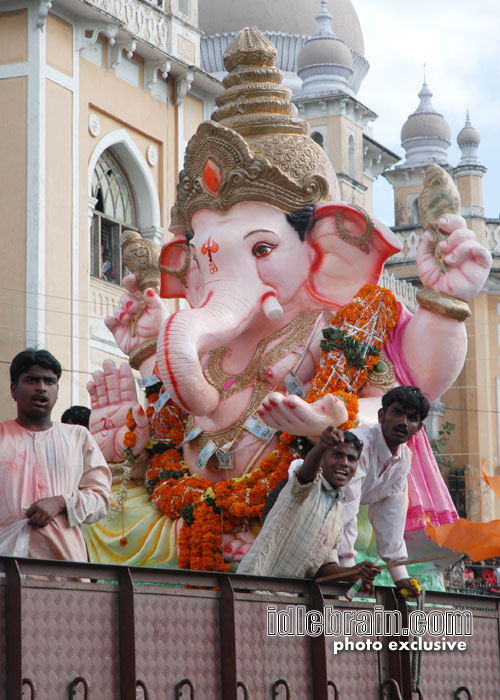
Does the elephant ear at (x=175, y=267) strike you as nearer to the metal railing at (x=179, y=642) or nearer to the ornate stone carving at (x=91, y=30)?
the metal railing at (x=179, y=642)

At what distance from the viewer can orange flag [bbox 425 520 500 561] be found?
500 centimetres

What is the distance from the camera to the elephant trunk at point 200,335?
6.49 m

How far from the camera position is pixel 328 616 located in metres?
4.78

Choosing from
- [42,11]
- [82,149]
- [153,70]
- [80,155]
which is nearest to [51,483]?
[42,11]

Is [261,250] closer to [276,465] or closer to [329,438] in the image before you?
[276,465]

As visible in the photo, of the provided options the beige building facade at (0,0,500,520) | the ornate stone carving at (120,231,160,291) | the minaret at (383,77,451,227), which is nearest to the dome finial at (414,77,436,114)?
the minaret at (383,77,451,227)

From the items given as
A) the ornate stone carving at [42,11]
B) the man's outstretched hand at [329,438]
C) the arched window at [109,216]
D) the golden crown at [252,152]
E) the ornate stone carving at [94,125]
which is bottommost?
the man's outstretched hand at [329,438]

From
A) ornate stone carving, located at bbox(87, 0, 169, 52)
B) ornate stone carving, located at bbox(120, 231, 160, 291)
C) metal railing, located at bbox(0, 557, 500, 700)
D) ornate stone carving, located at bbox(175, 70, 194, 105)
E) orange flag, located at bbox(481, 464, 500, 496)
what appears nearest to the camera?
metal railing, located at bbox(0, 557, 500, 700)

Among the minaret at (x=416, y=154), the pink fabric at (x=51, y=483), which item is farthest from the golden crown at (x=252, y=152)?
the minaret at (x=416, y=154)

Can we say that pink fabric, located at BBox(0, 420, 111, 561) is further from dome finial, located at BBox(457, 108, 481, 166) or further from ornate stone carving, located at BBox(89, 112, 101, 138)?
dome finial, located at BBox(457, 108, 481, 166)

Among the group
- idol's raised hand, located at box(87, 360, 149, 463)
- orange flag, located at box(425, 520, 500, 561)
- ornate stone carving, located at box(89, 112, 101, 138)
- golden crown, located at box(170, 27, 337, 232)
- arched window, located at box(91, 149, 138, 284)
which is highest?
ornate stone carving, located at box(89, 112, 101, 138)

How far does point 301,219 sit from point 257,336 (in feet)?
2.08

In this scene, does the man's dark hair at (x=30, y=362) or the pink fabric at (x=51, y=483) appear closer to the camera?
the pink fabric at (x=51, y=483)

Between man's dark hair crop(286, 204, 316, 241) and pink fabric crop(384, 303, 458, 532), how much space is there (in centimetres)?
64
